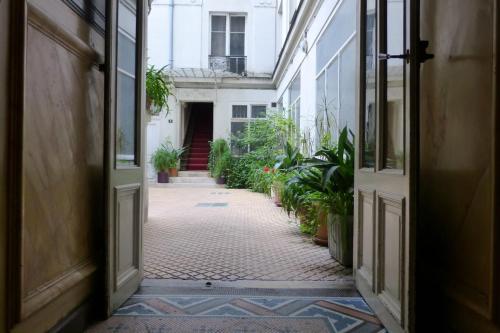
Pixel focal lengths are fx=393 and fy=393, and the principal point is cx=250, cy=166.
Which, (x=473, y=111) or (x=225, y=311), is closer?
(x=473, y=111)

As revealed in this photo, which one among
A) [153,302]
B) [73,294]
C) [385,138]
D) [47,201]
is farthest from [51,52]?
[385,138]

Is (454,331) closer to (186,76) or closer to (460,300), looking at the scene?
(460,300)

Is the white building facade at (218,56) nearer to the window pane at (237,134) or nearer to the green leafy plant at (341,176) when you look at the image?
the window pane at (237,134)

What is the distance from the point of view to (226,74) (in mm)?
11789

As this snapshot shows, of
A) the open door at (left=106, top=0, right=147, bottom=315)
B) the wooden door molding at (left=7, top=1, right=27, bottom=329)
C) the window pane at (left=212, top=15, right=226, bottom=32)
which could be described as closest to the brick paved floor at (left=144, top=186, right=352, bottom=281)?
the open door at (left=106, top=0, right=147, bottom=315)

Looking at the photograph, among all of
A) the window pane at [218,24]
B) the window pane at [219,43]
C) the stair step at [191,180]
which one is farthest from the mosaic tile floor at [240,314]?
the window pane at [218,24]

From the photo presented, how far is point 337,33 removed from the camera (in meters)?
4.54

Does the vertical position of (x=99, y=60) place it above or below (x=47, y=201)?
above

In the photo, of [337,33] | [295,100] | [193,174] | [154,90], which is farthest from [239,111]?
[154,90]

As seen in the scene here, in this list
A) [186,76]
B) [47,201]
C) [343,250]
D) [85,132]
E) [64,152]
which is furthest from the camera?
[186,76]

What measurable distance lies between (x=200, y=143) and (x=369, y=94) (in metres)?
11.8

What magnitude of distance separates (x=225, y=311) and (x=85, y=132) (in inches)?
45.1

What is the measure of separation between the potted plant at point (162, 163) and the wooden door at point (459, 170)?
31.7 ft

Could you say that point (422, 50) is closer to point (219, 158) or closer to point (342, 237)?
point (342, 237)
